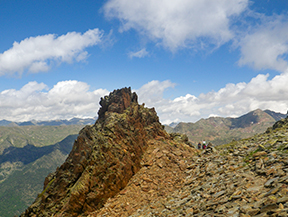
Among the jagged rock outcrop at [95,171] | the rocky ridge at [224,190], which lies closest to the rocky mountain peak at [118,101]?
the jagged rock outcrop at [95,171]

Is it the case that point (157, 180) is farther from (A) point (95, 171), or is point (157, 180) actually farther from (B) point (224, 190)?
(B) point (224, 190)

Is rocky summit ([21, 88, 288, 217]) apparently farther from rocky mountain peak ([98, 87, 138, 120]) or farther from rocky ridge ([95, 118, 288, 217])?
rocky mountain peak ([98, 87, 138, 120])

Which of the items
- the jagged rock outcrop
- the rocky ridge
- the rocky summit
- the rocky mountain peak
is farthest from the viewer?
the rocky mountain peak

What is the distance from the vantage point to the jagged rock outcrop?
79.3 ft

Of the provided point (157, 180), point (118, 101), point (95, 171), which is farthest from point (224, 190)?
point (118, 101)

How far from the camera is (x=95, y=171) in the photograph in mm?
26609

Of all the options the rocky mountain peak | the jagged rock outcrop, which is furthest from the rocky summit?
the rocky mountain peak

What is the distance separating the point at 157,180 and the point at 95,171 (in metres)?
9.99

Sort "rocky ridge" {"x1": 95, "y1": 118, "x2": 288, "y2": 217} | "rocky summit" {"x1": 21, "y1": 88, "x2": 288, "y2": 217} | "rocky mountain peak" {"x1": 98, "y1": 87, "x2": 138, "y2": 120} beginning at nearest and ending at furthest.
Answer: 1. "rocky ridge" {"x1": 95, "y1": 118, "x2": 288, "y2": 217}
2. "rocky summit" {"x1": 21, "y1": 88, "x2": 288, "y2": 217}
3. "rocky mountain peak" {"x1": 98, "y1": 87, "x2": 138, "y2": 120}

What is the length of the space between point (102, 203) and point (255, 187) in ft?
64.6

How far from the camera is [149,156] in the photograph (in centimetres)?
3359

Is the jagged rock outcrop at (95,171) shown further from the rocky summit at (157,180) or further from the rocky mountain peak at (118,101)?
the rocky mountain peak at (118,101)

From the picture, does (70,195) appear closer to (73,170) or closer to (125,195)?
(73,170)

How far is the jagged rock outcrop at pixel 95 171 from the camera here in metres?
24.2
